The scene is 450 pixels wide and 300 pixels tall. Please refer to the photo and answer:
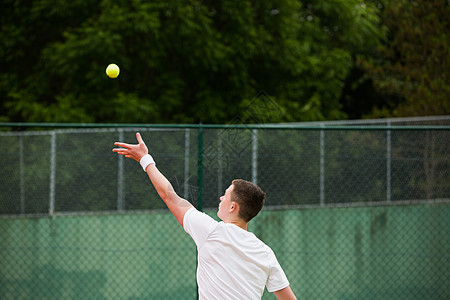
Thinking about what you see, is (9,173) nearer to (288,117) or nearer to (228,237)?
(228,237)

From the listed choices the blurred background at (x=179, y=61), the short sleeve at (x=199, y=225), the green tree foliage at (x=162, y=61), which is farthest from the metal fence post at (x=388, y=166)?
the green tree foliage at (x=162, y=61)

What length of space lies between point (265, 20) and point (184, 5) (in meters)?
2.77

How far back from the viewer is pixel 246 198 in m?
2.77

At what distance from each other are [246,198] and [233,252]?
29 centimetres

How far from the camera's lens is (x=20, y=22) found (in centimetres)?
1520

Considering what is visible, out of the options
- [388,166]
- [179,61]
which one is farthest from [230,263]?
[179,61]

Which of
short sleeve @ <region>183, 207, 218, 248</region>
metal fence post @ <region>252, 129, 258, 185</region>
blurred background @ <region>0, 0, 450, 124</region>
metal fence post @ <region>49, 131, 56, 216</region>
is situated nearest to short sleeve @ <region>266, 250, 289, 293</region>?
short sleeve @ <region>183, 207, 218, 248</region>

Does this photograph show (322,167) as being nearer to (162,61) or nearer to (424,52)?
(424,52)

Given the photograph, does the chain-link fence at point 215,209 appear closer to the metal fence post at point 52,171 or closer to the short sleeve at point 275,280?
the metal fence post at point 52,171

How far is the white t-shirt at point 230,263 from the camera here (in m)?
2.67

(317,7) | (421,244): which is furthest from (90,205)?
(317,7)

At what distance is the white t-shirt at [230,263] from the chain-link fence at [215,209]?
3355mm

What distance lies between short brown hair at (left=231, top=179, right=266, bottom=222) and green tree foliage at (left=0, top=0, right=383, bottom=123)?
1045cm

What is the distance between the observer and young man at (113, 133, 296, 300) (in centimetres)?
267
